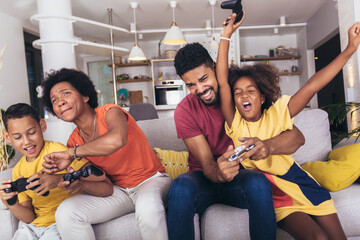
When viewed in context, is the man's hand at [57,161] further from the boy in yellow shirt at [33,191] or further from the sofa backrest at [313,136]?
the sofa backrest at [313,136]

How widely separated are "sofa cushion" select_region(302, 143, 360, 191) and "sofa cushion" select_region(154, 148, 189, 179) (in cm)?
84

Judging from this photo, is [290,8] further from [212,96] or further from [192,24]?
[212,96]

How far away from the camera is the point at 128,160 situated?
1.66 metres

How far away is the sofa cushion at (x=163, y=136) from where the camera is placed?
224 cm

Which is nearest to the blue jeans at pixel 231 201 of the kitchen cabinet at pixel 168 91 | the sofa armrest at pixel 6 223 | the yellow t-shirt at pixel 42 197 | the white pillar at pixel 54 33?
the yellow t-shirt at pixel 42 197

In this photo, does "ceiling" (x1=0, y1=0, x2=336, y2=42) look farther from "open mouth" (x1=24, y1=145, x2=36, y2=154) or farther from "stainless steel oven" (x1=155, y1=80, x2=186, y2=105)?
"open mouth" (x1=24, y1=145, x2=36, y2=154)

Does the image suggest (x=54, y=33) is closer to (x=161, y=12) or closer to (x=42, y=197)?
(x=161, y=12)

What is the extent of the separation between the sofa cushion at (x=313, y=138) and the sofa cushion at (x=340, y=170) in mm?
171

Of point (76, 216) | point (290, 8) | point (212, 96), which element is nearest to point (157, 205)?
point (76, 216)

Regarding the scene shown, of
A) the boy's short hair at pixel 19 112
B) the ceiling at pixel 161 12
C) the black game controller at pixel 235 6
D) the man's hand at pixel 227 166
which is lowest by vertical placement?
the man's hand at pixel 227 166

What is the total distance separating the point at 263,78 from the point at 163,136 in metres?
0.96

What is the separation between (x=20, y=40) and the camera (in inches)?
186

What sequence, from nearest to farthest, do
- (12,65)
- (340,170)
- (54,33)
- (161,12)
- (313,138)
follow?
(340,170) < (313,138) < (54,33) < (12,65) < (161,12)

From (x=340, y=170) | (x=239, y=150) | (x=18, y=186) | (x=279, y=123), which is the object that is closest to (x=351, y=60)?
(x=340, y=170)
